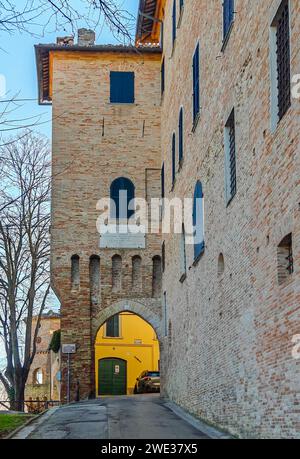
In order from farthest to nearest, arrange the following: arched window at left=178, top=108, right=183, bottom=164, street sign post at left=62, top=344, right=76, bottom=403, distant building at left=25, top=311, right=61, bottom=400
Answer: distant building at left=25, top=311, right=61, bottom=400
street sign post at left=62, top=344, right=76, bottom=403
arched window at left=178, top=108, right=183, bottom=164

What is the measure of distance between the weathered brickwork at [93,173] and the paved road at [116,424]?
7.33m

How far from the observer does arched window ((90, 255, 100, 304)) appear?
31203mm

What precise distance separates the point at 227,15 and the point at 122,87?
54.6 ft

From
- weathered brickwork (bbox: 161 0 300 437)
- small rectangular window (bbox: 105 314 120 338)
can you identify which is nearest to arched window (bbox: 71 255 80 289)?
weathered brickwork (bbox: 161 0 300 437)

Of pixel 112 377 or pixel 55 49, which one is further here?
pixel 112 377

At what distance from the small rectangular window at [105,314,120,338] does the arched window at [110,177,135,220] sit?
14628 millimetres

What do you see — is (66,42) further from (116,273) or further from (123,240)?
(116,273)

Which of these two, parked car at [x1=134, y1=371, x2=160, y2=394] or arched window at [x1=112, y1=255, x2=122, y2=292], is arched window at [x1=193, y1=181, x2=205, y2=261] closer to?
arched window at [x1=112, y1=255, x2=122, y2=292]

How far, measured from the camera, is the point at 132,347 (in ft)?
148

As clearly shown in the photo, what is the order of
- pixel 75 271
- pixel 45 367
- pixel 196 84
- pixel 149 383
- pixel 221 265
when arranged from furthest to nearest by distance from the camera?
1. pixel 45 367
2. pixel 149 383
3. pixel 75 271
4. pixel 196 84
5. pixel 221 265

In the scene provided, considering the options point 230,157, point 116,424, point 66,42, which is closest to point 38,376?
point 66,42

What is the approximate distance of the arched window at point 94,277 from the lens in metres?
31.2

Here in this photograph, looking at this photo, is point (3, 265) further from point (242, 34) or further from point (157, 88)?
point (242, 34)

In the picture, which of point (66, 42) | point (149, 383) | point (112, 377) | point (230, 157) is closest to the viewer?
→ point (230, 157)
